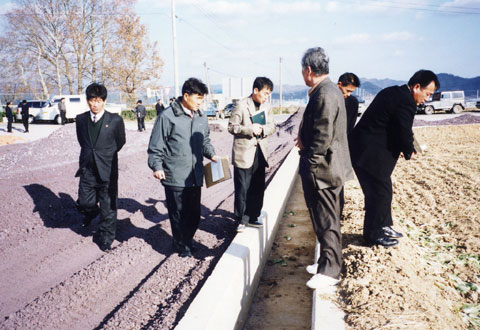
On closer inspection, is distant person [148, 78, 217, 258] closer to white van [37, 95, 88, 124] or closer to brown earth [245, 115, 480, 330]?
brown earth [245, 115, 480, 330]

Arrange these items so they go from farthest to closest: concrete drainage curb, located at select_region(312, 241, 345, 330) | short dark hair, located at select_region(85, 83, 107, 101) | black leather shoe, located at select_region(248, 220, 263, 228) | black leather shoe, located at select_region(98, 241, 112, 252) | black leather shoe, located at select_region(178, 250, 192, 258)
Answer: black leather shoe, located at select_region(98, 241, 112, 252) → black leather shoe, located at select_region(248, 220, 263, 228) → short dark hair, located at select_region(85, 83, 107, 101) → black leather shoe, located at select_region(178, 250, 192, 258) → concrete drainage curb, located at select_region(312, 241, 345, 330)

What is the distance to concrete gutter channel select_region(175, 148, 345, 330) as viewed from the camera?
94.4 inches

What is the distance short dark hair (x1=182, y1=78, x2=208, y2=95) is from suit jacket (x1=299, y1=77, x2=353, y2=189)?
1.09m

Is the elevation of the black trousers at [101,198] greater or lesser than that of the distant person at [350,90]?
lesser

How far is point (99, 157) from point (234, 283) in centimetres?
214

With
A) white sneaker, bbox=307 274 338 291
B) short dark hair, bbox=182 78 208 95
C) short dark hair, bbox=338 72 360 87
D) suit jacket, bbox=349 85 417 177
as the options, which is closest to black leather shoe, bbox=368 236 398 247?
suit jacket, bbox=349 85 417 177

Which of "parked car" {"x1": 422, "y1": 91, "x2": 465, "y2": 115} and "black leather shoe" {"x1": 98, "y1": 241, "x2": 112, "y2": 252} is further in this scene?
"parked car" {"x1": 422, "y1": 91, "x2": 465, "y2": 115}

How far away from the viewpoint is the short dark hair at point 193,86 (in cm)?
341

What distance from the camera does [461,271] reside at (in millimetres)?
3434

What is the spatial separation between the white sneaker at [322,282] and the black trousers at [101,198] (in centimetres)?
249

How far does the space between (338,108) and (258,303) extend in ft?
6.68

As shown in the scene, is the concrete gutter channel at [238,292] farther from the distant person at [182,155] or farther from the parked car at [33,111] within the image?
the parked car at [33,111]

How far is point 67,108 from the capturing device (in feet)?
85.8

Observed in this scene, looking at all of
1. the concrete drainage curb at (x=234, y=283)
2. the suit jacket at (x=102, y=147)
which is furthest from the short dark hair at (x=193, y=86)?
the concrete drainage curb at (x=234, y=283)
